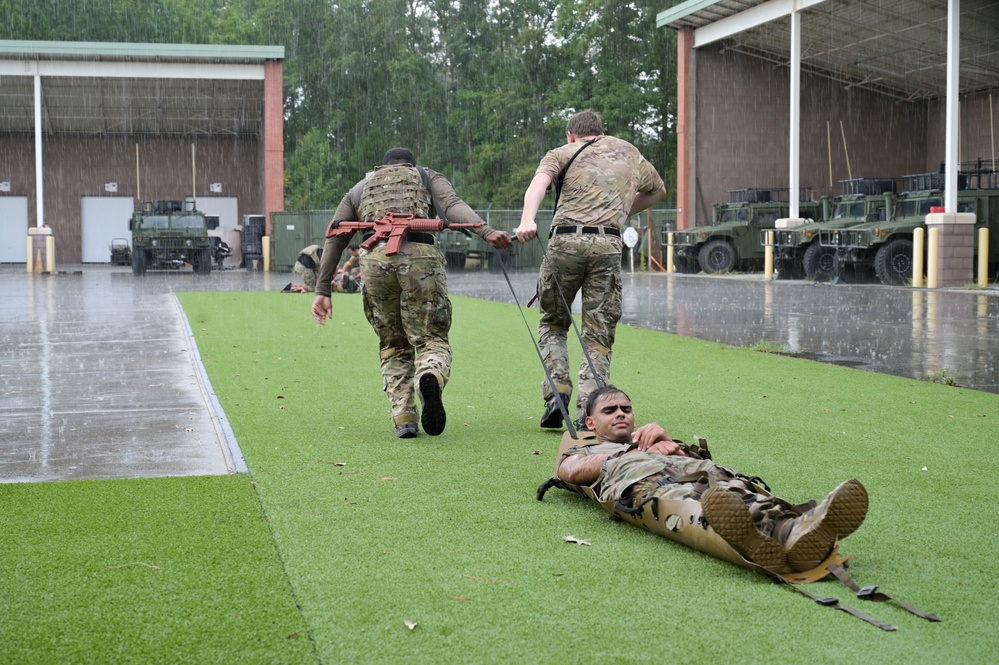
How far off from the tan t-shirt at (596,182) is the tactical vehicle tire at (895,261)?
1871cm

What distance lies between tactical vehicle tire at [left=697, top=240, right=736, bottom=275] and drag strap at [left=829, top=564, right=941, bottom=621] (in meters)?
28.4

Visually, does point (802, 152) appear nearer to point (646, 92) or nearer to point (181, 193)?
point (646, 92)

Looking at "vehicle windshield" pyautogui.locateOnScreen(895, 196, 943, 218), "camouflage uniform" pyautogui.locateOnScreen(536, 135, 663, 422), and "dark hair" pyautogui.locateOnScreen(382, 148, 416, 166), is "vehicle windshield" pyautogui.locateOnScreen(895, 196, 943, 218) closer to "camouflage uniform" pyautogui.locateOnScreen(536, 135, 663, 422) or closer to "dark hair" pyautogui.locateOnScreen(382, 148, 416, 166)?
"camouflage uniform" pyautogui.locateOnScreen(536, 135, 663, 422)

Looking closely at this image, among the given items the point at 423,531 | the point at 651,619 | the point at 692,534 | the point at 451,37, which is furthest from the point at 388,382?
the point at 451,37

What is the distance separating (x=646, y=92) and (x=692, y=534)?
46.1m

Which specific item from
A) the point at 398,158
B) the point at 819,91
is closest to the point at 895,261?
the point at 819,91

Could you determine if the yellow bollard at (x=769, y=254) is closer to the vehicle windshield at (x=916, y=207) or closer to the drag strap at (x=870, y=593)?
the vehicle windshield at (x=916, y=207)

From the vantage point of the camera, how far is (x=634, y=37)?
160 ft

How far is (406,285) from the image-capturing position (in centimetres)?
A: 635

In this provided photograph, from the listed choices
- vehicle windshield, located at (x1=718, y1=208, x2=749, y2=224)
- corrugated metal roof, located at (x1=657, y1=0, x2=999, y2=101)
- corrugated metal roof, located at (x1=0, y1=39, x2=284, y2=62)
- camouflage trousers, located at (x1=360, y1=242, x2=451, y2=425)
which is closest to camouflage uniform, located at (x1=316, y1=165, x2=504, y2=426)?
camouflage trousers, located at (x1=360, y1=242, x2=451, y2=425)

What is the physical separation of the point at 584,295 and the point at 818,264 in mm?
20915

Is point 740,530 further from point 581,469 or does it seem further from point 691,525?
point 581,469

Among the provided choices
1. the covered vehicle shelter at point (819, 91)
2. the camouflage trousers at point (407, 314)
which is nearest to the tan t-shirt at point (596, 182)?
the camouflage trousers at point (407, 314)

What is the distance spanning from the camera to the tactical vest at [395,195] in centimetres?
645
